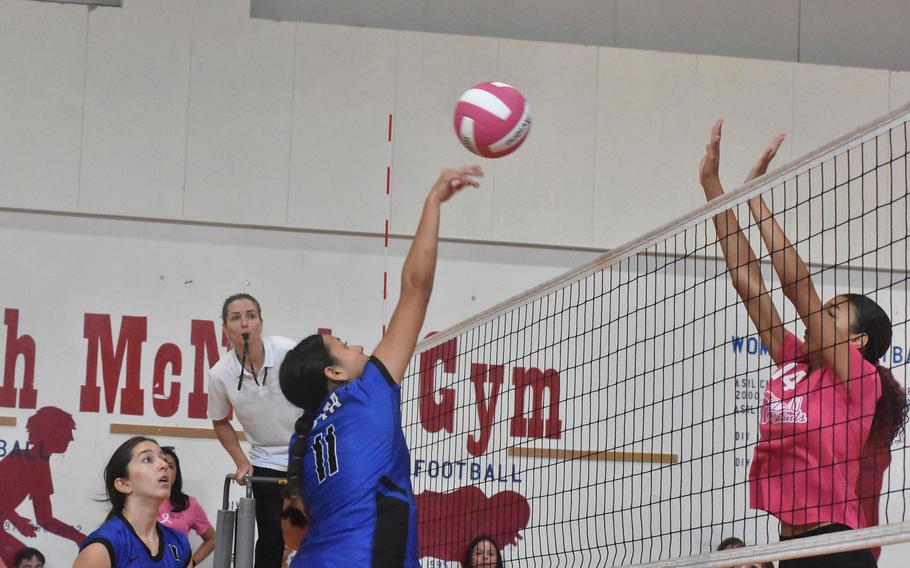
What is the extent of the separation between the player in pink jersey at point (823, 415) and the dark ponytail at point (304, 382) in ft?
4.97

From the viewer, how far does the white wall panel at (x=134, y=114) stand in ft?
28.4

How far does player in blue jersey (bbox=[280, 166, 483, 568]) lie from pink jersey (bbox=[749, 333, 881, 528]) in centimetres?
125

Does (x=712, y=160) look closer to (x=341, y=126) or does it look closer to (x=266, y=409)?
(x=266, y=409)

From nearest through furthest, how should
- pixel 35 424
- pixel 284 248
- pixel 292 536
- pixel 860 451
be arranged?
1. pixel 860 451
2. pixel 292 536
3. pixel 35 424
4. pixel 284 248

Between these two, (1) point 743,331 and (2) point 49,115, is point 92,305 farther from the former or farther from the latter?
(1) point 743,331

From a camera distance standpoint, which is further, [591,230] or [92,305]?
[591,230]

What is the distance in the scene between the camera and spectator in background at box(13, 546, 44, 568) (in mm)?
7949

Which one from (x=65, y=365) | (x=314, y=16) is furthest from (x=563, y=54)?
(x=65, y=365)

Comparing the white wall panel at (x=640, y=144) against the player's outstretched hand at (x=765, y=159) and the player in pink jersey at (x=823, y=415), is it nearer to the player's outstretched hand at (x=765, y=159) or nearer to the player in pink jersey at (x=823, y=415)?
the player's outstretched hand at (x=765, y=159)

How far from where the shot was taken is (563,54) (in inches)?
366

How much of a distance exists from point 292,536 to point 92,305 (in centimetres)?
440

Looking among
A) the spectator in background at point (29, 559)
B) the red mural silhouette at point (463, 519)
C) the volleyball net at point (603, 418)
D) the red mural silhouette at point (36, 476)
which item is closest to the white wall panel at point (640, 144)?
the volleyball net at point (603, 418)

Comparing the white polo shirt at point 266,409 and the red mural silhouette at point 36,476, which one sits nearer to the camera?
the white polo shirt at point 266,409

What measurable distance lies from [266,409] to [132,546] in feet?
5.47
